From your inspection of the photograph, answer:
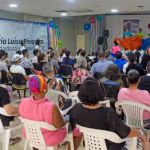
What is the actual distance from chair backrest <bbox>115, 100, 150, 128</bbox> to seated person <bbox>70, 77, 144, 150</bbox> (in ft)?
2.52

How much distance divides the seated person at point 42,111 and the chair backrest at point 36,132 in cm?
A: 3

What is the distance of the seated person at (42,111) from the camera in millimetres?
2398

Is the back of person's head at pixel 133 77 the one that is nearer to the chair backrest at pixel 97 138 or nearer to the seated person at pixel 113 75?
the seated person at pixel 113 75

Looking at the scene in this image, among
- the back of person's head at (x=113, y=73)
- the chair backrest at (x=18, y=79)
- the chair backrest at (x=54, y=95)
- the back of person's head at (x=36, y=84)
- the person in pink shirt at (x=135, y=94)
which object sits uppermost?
the back of person's head at (x=36, y=84)

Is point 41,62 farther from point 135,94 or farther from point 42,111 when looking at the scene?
point 42,111

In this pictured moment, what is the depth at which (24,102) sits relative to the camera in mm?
2553

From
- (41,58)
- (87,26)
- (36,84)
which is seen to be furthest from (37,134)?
(87,26)

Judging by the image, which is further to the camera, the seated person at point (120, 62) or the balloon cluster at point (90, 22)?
the balloon cluster at point (90, 22)

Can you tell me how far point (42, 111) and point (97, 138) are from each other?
0.53m

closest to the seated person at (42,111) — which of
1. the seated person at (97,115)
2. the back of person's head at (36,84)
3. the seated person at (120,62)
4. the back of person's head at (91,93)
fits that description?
the back of person's head at (36,84)

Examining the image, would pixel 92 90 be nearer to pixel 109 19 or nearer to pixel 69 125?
pixel 69 125

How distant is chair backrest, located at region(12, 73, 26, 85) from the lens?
241 inches

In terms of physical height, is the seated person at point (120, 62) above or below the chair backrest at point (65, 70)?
above

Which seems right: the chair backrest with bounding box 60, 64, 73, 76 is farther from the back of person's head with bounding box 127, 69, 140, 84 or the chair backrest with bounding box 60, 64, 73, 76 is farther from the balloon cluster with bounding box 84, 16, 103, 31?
the balloon cluster with bounding box 84, 16, 103, 31
